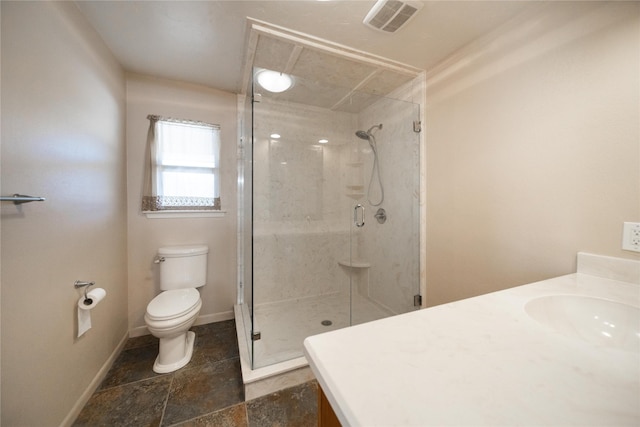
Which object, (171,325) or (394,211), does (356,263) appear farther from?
(171,325)

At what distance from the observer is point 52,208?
42.9 inches

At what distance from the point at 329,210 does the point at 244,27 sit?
1.64 metres

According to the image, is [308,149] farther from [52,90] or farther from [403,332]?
[403,332]

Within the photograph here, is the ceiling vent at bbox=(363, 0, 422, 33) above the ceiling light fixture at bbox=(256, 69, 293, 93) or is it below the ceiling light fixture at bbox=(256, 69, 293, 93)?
above

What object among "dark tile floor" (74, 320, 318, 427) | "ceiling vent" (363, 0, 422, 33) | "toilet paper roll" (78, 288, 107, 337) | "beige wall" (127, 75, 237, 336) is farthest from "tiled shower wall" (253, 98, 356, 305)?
"toilet paper roll" (78, 288, 107, 337)

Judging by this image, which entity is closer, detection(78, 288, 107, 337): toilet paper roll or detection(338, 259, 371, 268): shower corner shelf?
detection(78, 288, 107, 337): toilet paper roll

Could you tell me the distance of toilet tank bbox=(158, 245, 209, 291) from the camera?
6.19 ft

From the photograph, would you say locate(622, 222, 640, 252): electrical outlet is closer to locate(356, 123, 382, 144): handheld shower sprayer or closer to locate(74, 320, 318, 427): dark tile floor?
locate(74, 320, 318, 427): dark tile floor

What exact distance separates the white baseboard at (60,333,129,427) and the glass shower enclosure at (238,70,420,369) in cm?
93

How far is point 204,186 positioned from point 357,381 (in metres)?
2.13

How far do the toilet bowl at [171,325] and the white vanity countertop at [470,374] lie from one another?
1.41m

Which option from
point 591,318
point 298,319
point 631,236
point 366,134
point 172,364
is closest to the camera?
point 591,318

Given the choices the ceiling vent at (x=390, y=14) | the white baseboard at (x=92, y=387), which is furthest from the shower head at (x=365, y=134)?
the white baseboard at (x=92, y=387)

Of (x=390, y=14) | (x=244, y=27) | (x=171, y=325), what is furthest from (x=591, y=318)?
(x=244, y=27)
